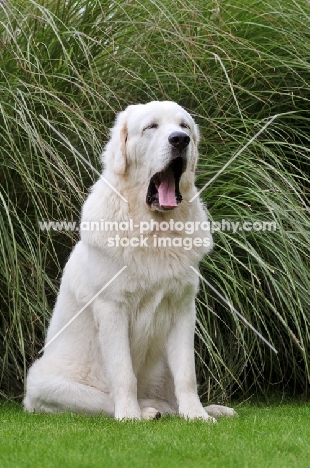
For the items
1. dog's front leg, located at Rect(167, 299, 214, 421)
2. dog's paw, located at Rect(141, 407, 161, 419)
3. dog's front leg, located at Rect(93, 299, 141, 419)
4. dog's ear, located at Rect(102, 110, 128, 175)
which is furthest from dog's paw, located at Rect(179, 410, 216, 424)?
dog's ear, located at Rect(102, 110, 128, 175)

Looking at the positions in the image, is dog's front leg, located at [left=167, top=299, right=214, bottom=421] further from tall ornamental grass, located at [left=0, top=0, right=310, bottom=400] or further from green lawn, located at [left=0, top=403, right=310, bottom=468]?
tall ornamental grass, located at [left=0, top=0, right=310, bottom=400]

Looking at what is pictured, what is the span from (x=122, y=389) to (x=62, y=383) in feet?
1.35

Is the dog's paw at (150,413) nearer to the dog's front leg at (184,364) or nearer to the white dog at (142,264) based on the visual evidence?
the white dog at (142,264)

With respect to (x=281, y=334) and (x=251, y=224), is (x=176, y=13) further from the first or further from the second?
(x=281, y=334)

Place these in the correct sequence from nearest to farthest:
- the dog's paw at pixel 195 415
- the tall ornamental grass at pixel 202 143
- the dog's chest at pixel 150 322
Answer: the dog's paw at pixel 195 415, the dog's chest at pixel 150 322, the tall ornamental grass at pixel 202 143

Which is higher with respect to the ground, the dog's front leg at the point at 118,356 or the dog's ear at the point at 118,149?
the dog's ear at the point at 118,149

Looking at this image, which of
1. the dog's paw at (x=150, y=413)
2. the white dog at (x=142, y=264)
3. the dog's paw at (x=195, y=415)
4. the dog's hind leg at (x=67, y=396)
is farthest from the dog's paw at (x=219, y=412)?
the dog's hind leg at (x=67, y=396)

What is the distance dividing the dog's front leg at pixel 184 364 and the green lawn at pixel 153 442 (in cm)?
11

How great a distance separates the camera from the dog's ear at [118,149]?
14.6ft

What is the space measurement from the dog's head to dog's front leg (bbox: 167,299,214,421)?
59 centimetres

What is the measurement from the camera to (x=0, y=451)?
140 inches

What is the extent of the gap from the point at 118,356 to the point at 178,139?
1134mm

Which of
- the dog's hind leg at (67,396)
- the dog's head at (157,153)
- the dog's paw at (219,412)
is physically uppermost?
the dog's head at (157,153)

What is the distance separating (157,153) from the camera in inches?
171
